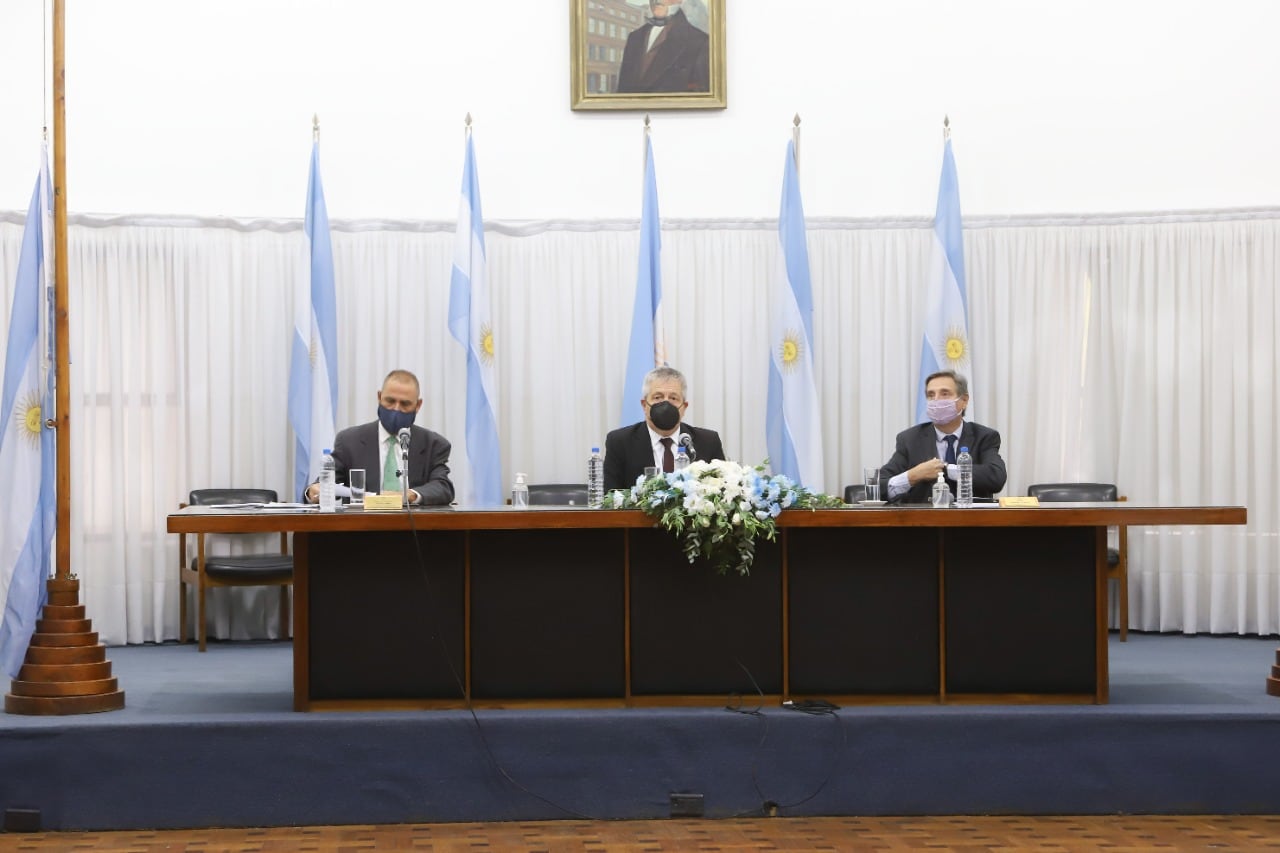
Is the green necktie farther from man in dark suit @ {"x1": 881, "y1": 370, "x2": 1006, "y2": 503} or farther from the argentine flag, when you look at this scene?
man in dark suit @ {"x1": 881, "y1": 370, "x2": 1006, "y2": 503}

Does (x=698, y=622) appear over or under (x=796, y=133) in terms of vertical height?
under

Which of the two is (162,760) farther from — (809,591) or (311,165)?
(311,165)

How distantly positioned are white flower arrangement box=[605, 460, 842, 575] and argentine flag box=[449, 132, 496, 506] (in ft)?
8.37

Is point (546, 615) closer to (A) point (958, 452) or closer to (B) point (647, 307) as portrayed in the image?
(A) point (958, 452)

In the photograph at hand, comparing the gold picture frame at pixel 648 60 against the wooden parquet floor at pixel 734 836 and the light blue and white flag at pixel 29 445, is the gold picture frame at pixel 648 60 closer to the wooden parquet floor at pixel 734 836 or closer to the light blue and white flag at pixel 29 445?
the light blue and white flag at pixel 29 445

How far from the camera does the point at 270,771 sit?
4.70 meters

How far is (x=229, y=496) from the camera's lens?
741cm

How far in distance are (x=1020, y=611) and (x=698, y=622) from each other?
1161 mm

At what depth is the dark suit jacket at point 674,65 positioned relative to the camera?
26.1 ft

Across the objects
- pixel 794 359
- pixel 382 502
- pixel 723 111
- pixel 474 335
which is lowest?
pixel 382 502

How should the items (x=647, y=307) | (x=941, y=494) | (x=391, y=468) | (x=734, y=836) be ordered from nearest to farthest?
(x=734, y=836) < (x=941, y=494) < (x=391, y=468) < (x=647, y=307)

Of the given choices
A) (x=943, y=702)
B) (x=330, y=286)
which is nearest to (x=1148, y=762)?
(x=943, y=702)

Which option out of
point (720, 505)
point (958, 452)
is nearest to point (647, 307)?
point (958, 452)

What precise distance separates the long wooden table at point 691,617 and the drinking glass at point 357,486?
20.9 inches
